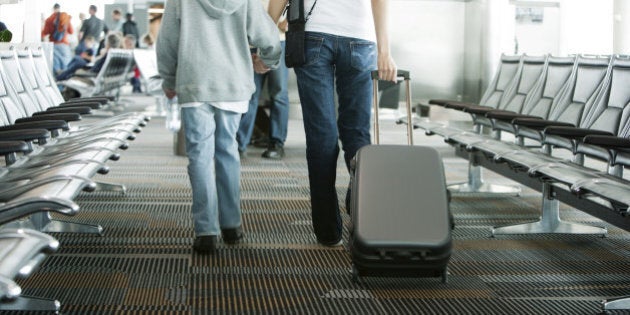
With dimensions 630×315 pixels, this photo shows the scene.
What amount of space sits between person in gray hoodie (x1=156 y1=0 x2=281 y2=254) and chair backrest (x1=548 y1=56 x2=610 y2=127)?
2.19 meters

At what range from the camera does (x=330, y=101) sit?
175 inches

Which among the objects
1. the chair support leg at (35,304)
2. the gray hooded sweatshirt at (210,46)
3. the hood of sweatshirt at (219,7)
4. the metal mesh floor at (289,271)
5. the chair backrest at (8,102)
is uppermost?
the hood of sweatshirt at (219,7)

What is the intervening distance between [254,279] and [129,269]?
0.60 metres

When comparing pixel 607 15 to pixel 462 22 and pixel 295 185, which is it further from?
pixel 295 185

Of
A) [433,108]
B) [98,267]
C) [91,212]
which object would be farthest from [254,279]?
[433,108]

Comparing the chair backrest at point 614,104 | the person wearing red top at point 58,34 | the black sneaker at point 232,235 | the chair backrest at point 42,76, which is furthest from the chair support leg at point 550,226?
the person wearing red top at point 58,34

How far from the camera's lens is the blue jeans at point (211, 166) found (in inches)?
172

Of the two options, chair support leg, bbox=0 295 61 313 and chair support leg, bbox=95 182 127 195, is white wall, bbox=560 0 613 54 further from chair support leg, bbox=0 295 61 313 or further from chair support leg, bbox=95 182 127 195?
chair support leg, bbox=0 295 61 313

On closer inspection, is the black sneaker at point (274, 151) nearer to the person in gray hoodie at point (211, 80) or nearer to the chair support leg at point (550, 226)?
the chair support leg at point (550, 226)

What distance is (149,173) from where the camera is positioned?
740cm

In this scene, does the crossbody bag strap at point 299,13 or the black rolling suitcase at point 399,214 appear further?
the crossbody bag strap at point 299,13

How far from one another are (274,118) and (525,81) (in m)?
2.78

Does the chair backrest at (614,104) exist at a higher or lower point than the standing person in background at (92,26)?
lower

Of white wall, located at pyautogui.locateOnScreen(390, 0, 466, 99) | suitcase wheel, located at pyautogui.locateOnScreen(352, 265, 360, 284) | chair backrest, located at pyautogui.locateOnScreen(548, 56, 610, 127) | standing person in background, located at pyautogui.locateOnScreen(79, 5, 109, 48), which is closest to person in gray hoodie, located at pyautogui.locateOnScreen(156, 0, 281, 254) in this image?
suitcase wheel, located at pyautogui.locateOnScreen(352, 265, 360, 284)
